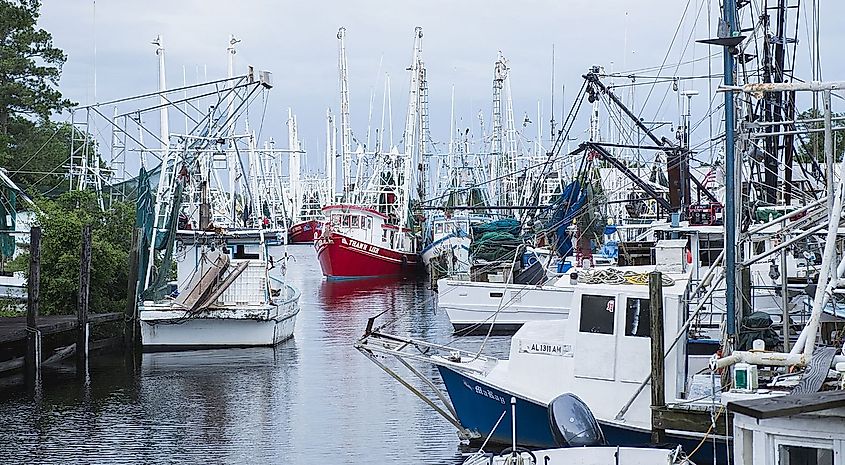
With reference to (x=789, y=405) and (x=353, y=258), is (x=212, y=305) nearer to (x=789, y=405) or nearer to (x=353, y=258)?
(x=789, y=405)

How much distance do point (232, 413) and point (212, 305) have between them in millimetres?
7674

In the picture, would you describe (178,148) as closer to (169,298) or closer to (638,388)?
(169,298)

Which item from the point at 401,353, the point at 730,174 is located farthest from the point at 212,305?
the point at 730,174

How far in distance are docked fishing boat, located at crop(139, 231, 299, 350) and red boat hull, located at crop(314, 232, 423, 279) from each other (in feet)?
102

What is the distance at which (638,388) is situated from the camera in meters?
16.8

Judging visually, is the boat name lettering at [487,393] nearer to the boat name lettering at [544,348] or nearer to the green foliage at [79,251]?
the boat name lettering at [544,348]

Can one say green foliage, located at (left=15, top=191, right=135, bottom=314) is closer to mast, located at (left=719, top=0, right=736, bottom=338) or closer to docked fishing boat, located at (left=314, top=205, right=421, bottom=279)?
mast, located at (left=719, top=0, right=736, bottom=338)

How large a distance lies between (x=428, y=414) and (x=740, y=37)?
10.9 m

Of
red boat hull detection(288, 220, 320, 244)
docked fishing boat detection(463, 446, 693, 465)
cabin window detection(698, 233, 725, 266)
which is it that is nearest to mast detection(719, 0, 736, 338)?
docked fishing boat detection(463, 446, 693, 465)

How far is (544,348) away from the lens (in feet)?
58.9

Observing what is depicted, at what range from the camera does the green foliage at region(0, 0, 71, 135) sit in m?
48.6

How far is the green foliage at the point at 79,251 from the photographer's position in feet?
103

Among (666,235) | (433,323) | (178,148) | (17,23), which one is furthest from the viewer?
(17,23)

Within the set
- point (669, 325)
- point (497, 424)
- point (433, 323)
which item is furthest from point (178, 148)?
point (669, 325)
